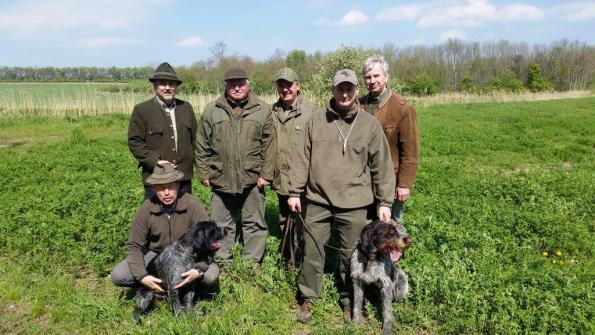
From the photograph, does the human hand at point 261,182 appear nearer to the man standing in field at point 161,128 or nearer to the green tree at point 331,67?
the man standing in field at point 161,128

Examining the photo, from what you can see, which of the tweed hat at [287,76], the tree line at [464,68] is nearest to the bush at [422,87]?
the tree line at [464,68]

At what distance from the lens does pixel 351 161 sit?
13.5 ft

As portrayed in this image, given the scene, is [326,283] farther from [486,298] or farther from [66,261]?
[66,261]

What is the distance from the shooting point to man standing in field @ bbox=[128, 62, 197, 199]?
16.8ft

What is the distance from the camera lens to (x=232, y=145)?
5.07 meters

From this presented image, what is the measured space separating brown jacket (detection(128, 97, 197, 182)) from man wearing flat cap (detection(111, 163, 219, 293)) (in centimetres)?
85

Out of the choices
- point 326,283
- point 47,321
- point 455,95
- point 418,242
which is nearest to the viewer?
point 47,321

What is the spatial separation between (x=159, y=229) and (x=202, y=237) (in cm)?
57

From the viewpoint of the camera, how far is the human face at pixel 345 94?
3928mm

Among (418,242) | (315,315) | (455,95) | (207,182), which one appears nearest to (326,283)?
(315,315)

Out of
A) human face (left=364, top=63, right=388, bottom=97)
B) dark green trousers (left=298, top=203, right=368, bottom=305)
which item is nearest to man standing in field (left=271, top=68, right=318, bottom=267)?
dark green trousers (left=298, top=203, right=368, bottom=305)

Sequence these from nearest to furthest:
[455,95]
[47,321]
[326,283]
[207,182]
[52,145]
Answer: [47,321]
[326,283]
[207,182]
[52,145]
[455,95]

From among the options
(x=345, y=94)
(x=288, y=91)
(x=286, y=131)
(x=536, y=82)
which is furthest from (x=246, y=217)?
(x=536, y=82)

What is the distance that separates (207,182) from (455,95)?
105 feet
